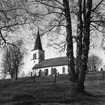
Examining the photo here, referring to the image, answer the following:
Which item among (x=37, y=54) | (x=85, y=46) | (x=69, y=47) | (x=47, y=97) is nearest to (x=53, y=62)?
(x=37, y=54)

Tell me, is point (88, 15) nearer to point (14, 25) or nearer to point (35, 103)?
point (14, 25)

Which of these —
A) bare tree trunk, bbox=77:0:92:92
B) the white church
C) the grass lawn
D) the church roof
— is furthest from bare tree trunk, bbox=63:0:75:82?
the church roof

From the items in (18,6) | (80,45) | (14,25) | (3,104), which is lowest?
(3,104)

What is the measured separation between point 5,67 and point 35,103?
4294cm

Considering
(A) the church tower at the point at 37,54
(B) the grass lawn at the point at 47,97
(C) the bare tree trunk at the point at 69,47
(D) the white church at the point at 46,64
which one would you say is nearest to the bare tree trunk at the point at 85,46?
(C) the bare tree trunk at the point at 69,47

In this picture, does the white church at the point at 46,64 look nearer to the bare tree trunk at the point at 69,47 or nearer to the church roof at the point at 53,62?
the church roof at the point at 53,62

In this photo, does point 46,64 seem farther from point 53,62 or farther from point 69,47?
point 69,47

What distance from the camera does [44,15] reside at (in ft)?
34.3

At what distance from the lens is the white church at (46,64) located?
2591 inches

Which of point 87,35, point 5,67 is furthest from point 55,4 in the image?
point 5,67

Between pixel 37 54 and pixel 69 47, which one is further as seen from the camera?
pixel 37 54

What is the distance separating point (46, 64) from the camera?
72.0 m

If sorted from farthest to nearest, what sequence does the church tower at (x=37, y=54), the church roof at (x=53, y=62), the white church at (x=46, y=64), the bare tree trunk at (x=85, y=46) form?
1. the church tower at (x=37, y=54)
2. the church roof at (x=53, y=62)
3. the white church at (x=46, y=64)
4. the bare tree trunk at (x=85, y=46)

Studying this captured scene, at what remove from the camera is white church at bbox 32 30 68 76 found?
216ft
